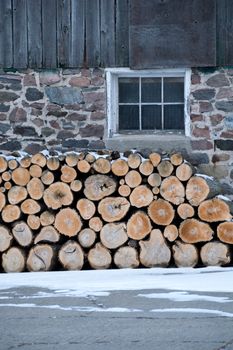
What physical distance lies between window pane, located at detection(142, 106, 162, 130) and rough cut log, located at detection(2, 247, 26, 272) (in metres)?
2.34

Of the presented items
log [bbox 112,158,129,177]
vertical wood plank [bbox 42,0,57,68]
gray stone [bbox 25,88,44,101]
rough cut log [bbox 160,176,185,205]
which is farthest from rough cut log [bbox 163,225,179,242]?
vertical wood plank [bbox 42,0,57,68]

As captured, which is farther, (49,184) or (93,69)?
(93,69)

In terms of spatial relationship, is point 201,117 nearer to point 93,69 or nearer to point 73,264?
point 93,69

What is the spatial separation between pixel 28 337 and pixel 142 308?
1.30 meters

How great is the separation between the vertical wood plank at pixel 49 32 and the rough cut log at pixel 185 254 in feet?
9.45

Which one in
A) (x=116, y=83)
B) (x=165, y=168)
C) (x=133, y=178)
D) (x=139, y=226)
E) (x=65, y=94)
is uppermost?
(x=116, y=83)

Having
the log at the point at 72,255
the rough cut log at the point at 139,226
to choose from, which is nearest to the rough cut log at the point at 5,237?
the log at the point at 72,255

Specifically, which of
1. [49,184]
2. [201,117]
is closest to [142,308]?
[49,184]

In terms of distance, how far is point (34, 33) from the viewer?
977 centimetres

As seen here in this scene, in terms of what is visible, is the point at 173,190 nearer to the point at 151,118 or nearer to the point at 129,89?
the point at 151,118

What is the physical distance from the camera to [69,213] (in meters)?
8.70

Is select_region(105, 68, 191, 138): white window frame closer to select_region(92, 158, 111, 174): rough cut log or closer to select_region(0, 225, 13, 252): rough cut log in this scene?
select_region(92, 158, 111, 174): rough cut log

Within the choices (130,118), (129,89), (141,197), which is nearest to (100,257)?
(141,197)

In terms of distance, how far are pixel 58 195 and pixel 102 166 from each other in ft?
1.97
